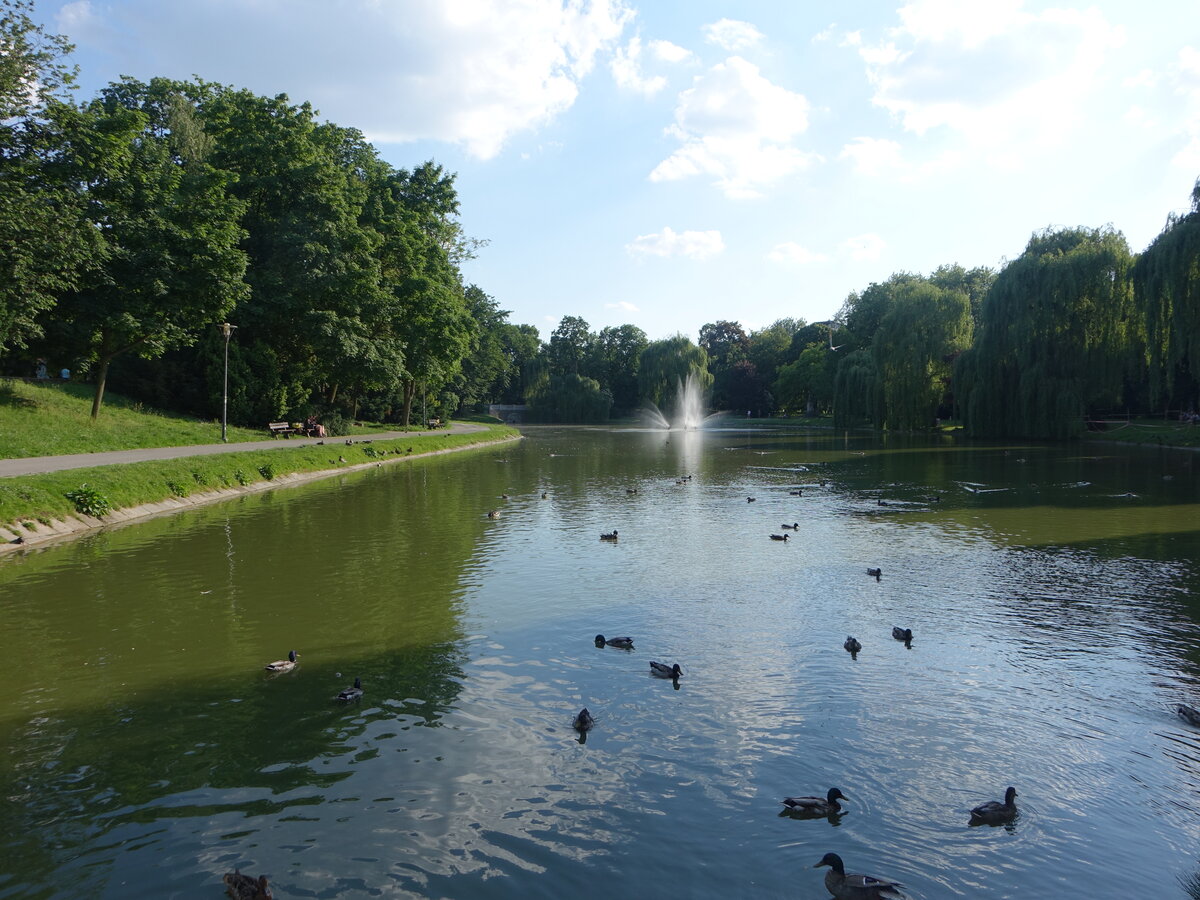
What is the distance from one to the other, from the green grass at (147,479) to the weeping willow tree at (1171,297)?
4426 cm

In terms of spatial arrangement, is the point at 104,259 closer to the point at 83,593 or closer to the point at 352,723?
the point at 83,593

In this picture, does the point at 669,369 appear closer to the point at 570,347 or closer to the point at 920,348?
the point at 570,347

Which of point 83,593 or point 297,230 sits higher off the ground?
point 297,230

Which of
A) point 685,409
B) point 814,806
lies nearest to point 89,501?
point 814,806

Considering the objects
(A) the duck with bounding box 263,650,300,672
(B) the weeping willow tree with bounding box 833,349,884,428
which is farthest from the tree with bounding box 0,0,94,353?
(B) the weeping willow tree with bounding box 833,349,884,428

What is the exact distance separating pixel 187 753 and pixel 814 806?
248 inches

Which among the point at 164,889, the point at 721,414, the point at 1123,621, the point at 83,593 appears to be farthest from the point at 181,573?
the point at 721,414

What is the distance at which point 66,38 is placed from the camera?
28.4 meters

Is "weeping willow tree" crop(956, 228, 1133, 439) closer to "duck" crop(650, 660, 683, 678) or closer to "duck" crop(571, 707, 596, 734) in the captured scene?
"duck" crop(650, 660, 683, 678)

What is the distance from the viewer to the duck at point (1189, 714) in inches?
353

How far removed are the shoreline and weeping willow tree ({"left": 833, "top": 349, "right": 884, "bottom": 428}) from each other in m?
55.6

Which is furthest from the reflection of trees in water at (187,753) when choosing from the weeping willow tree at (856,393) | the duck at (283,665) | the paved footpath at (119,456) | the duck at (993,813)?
the weeping willow tree at (856,393)

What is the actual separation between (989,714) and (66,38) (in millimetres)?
35649

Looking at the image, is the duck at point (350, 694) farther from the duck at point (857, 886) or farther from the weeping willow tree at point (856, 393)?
the weeping willow tree at point (856, 393)
